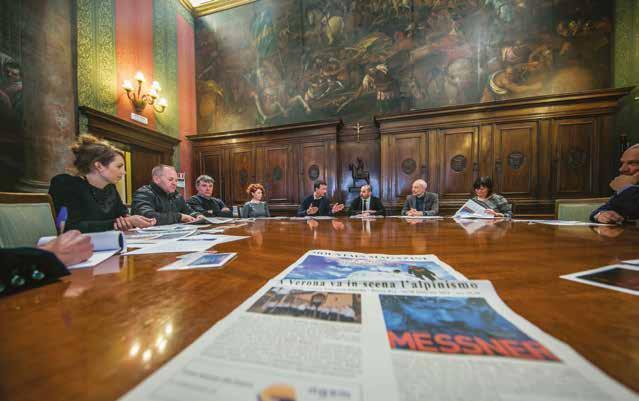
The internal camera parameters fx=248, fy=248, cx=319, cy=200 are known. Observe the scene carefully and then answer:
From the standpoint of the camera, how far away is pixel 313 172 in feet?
16.8

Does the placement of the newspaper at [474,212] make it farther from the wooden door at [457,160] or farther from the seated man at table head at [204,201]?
the seated man at table head at [204,201]

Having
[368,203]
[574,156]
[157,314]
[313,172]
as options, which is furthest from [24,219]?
[574,156]

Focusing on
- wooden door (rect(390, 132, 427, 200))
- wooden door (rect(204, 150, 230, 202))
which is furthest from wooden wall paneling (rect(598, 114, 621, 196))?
wooden door (rect(204, 150, 230, 202))

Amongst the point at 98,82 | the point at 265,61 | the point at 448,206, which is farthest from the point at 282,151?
the point at 448,206

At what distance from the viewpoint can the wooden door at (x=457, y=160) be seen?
4.30 m

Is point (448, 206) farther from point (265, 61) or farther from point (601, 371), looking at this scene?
point (265, 61)

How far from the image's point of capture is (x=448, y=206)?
14.3 feet

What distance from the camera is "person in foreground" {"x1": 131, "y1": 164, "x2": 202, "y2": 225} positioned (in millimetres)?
2259

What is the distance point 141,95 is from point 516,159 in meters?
6.58

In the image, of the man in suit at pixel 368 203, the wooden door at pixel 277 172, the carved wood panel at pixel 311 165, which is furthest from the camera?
the wooden door at pixel 277 172

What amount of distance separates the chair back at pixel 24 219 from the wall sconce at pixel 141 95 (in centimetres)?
360

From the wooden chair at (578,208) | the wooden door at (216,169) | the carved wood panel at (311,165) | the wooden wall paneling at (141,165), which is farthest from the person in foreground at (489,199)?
the wooden wall paneling at (141,165)

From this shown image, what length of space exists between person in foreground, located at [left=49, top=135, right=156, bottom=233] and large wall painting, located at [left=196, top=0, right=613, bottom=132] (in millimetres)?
4065

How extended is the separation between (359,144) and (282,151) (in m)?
1.63
